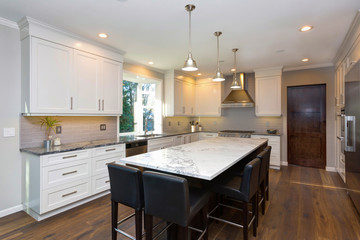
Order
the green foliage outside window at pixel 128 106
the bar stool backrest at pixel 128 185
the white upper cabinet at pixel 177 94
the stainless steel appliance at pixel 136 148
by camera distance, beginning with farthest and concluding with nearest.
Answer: the white upper cabinet at pixel 177 94 < the green foliage outside window at pixel 128 106 < the stainless steel appliance at pixel 136 148 < the bar stool backrest at pixel 128 185

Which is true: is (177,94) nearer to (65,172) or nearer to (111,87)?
(111,87)

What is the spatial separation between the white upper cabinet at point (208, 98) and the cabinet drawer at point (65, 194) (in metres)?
3.99

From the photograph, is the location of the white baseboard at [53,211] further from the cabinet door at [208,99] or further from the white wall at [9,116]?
the cabinet door at [208,99]

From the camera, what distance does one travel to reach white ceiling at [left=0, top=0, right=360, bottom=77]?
2.14 m

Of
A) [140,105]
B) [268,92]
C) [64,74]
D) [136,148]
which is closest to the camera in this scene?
[64,74]

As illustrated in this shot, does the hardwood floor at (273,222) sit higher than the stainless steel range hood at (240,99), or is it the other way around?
the stainless steel range hood at (240,99)

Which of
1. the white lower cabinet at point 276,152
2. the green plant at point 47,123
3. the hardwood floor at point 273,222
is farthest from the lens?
the white lower cabinet at point 276,152

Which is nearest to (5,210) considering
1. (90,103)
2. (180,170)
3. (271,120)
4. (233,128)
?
(90,103)

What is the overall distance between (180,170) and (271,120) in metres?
4.50

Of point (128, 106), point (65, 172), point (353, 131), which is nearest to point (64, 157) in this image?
point (65, 172)

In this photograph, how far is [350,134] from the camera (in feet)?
8.21

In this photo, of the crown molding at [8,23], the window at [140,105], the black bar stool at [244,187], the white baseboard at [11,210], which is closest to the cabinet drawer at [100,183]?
the white baseboard at [11,210]

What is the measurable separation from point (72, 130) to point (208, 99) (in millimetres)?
3922

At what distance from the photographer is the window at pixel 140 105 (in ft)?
14.7
